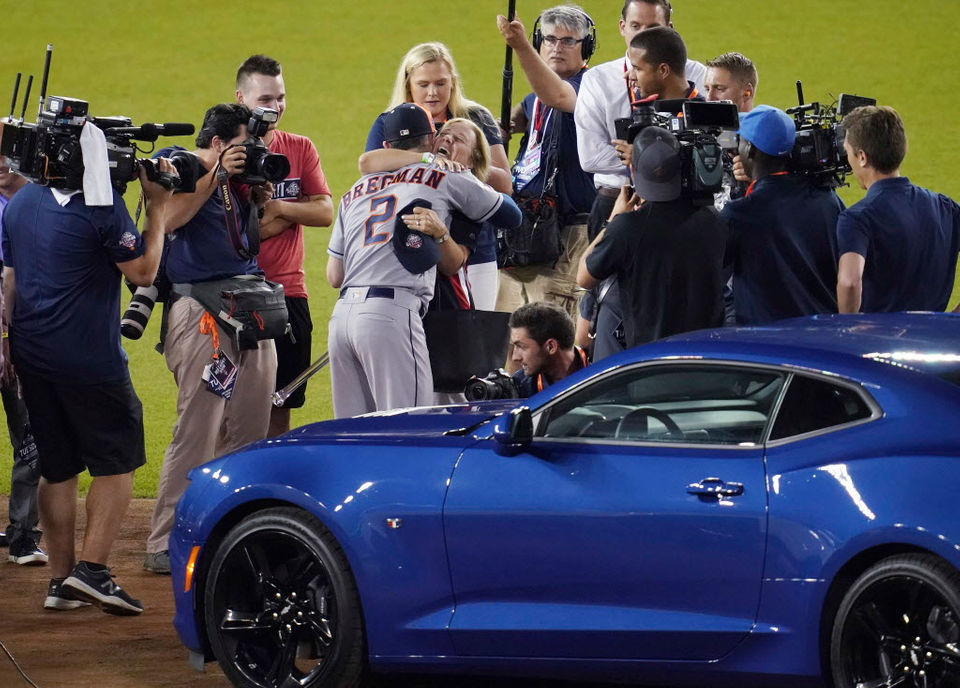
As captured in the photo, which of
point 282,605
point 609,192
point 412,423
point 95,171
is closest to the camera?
point 282,605

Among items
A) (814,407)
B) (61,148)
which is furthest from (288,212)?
(814,407)

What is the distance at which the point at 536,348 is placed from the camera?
6.59 meters

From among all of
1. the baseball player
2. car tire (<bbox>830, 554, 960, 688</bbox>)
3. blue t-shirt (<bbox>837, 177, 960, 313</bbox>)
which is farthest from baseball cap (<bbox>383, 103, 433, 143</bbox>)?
car tire (<bbox>830, 554, 960, 688</bbox>)

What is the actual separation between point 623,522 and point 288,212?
13.2ft

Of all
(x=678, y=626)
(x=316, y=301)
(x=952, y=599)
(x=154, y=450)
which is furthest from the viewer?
(x=316, y=301)

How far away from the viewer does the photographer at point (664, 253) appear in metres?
6.27

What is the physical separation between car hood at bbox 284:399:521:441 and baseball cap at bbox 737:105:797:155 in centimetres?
149

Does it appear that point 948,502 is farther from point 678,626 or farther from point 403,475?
point 403,475

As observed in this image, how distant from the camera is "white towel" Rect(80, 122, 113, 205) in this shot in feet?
21.6

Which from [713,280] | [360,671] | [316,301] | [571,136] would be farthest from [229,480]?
[316,301]

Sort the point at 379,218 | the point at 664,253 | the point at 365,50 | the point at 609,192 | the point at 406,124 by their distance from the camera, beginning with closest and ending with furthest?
the point at 664,253 < the point at 379,218 < the point at 406,124 < the point at 609,192 < the point at 365,50

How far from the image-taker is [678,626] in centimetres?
483

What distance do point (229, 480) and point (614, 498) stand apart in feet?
4.59

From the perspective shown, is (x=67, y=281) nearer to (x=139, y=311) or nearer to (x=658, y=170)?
(x=139, y=311)
